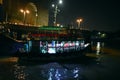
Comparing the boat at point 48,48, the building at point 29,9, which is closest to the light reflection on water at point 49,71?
the boat at point 48,48

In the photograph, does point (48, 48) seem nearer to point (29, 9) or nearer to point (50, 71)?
point (50, 71)

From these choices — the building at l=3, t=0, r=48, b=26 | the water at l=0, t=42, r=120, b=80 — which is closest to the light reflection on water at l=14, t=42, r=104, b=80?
the water at l=0, t=42, r=120, b=80

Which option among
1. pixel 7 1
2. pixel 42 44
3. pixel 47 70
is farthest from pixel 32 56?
pixel 7 1

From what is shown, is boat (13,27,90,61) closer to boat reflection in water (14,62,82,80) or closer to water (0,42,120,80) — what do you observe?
water (0,42,120,80)

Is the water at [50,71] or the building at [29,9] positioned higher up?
the building at [29,9]

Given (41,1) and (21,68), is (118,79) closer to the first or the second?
(21,68)

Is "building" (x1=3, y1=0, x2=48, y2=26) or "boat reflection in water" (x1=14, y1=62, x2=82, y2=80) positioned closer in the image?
"boat reflection in water" (x1=14, y1=62, x2=82, y2=80)

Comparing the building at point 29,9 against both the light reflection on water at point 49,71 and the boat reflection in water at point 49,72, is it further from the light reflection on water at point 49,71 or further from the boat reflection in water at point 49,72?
the boat reflection in water at point 49,72

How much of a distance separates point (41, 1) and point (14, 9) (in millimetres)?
14407

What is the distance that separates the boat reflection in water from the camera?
28266 mm

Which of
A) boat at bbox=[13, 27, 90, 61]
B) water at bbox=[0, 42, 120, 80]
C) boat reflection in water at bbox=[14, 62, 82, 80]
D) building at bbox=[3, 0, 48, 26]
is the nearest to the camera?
boat reflection in water at bbox=[14, 62, 82, 80]

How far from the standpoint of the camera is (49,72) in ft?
102

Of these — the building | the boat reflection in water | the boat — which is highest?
the building

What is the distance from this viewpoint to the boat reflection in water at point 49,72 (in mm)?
28266
